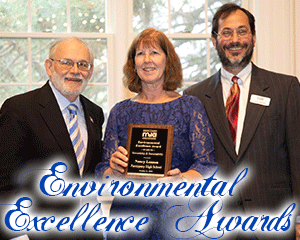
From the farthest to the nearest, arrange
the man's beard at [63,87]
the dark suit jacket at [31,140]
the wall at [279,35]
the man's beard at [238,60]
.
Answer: the wall at [279,35], the man's beard at [238,60], the man's beard at [63,87], the dark suit jacket at [31,140]

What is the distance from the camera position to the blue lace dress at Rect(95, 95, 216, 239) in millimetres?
2264

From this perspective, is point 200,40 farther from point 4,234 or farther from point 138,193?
point 4,234

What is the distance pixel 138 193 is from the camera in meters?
2.29

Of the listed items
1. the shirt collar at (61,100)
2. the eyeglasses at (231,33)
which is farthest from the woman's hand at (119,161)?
the eyeglasses at (231,33)

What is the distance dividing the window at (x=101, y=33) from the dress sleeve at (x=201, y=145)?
1.67 meters

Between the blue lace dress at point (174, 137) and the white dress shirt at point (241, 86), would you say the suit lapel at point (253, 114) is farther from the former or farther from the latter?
the blue lace dress at point (174, 137)

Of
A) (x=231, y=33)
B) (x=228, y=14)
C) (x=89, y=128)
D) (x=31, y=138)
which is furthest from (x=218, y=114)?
(x=31, y=138)

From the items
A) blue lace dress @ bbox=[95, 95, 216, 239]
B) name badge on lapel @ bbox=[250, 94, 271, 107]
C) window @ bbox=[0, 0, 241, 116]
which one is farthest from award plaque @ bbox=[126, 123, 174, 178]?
window @ bbox=[0, 0, 241, 116]

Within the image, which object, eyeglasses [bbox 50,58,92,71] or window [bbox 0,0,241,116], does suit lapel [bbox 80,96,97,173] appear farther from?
window [bbox 0,0,241,116]

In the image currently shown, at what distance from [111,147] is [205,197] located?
685 mm

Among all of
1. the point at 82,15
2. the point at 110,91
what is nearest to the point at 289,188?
the point at 110,91

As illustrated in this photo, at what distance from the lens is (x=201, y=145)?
7.44ft

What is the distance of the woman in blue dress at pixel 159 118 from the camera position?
2258 mm

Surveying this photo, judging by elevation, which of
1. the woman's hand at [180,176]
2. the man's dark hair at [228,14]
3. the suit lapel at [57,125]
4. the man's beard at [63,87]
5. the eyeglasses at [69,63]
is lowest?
the woman's hand at [180,176]
